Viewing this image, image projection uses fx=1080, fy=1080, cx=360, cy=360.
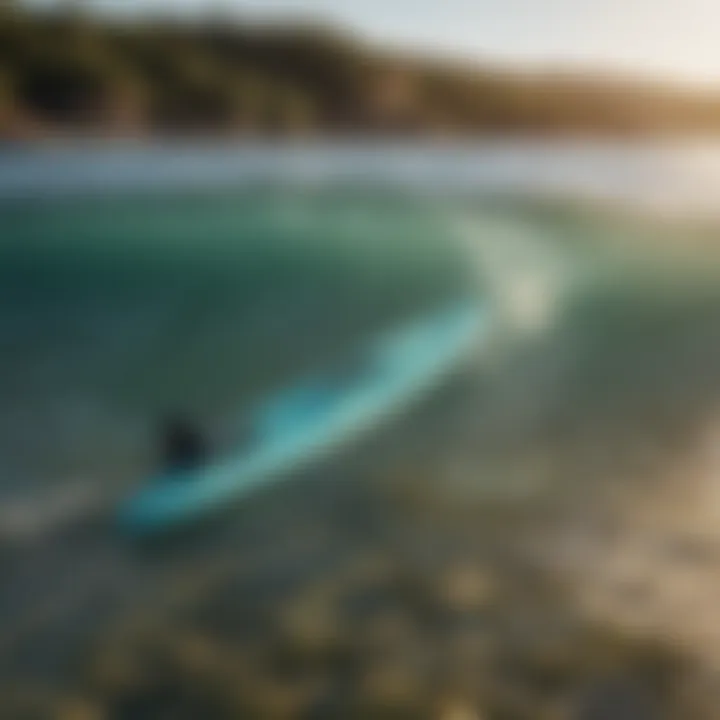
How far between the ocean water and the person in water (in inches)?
0.8

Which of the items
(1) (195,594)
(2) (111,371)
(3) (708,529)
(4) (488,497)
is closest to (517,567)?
(4) (488,497)

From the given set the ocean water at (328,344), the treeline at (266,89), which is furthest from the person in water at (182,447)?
the treeline at (266,89)

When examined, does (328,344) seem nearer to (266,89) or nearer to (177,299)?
(177,299)

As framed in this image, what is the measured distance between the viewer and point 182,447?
1.15 metres

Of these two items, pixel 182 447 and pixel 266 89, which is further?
pixel 266 89

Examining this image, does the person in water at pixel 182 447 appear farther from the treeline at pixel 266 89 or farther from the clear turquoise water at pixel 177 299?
the treeline at pixel 266 89

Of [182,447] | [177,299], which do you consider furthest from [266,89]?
[182,447]

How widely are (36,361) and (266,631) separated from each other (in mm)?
378

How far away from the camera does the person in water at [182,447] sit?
45.3 inches

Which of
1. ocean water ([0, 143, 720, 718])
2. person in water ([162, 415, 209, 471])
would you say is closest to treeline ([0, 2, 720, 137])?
ocean water ([0, 143, 720, 718])

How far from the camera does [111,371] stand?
1.18m

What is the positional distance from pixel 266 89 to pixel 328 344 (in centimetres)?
31

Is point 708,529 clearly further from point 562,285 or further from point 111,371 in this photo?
point 111,371

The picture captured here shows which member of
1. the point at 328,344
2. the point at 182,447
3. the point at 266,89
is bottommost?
the point at 182,447
